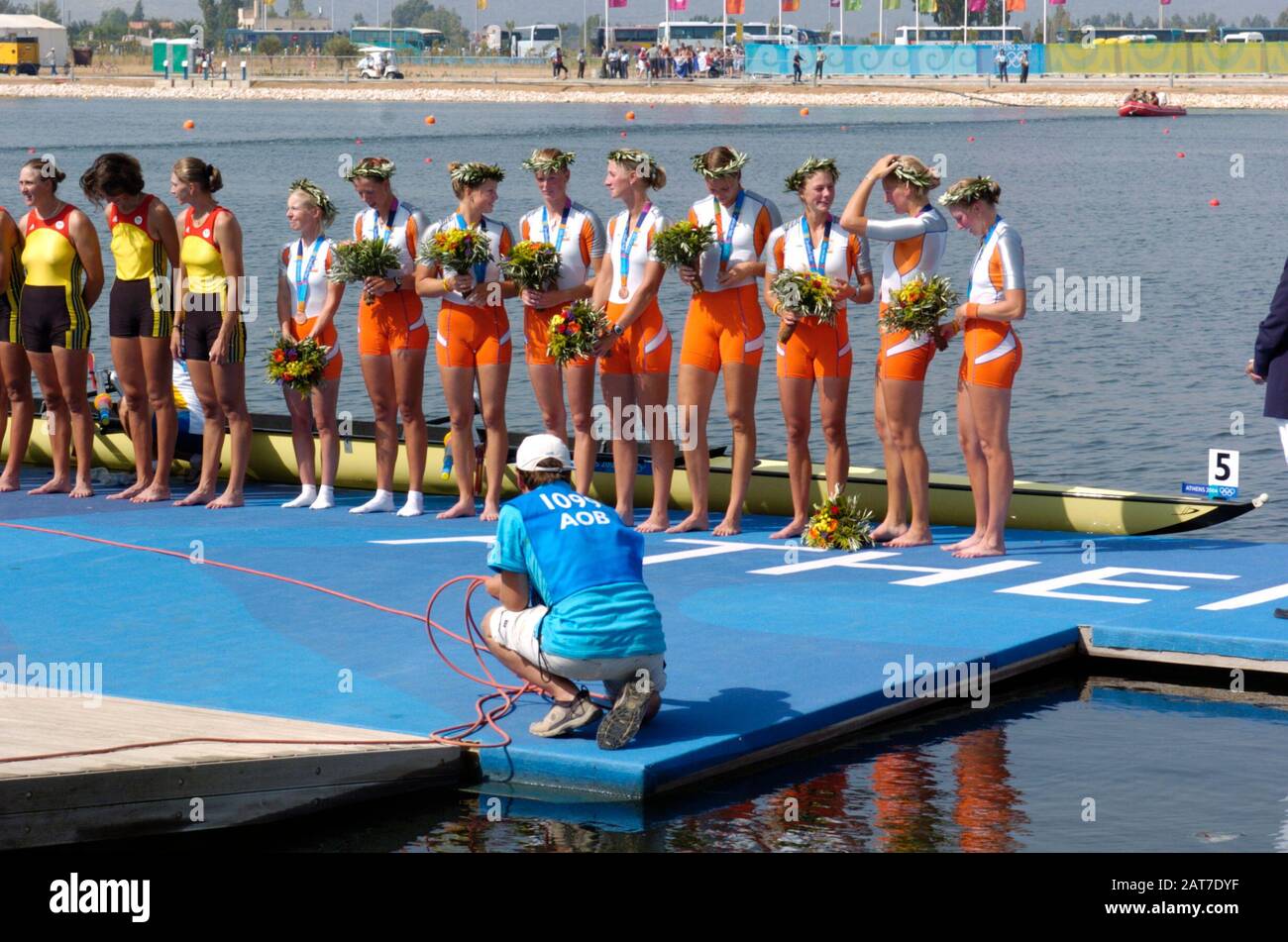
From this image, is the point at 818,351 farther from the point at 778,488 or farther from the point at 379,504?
the point at 379,504

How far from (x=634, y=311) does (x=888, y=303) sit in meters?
1.60

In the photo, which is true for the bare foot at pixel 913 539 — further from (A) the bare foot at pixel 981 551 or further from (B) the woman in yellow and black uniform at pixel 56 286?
(B) the woman in yellow and black uniform at pixel 56 286

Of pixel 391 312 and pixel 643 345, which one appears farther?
pixel 391 312

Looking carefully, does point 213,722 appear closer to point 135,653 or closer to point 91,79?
point 135,653

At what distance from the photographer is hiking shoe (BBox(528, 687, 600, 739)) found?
8016 millimetres

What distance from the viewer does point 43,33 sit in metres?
120

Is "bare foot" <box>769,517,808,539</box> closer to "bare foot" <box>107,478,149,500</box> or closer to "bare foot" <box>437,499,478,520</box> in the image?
"bare foot" <box>437,499,478,520</box>

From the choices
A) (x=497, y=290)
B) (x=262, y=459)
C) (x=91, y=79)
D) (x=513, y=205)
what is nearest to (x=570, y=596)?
(x=497, y=290)

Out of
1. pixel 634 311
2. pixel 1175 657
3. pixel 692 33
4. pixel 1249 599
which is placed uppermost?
pixel 692 33

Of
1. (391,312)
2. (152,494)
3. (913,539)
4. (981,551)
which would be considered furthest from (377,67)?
(981,551)

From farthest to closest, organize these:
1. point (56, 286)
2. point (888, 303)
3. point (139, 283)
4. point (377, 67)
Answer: point (377, 67), point (56, 286), point (139, 283), point (888, 303)

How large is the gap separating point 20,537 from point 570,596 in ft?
19.3

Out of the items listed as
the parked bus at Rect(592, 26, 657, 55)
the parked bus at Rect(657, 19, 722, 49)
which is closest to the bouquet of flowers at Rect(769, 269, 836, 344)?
the parked bus at Rect(657, 19, 722, 49)

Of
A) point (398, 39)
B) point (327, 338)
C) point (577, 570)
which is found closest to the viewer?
point (577, 570)
